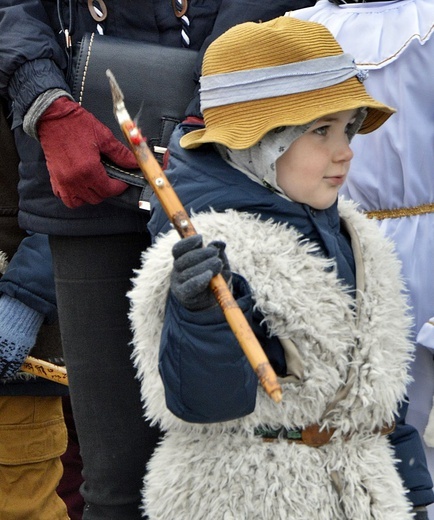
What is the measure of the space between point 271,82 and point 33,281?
4.71 feet

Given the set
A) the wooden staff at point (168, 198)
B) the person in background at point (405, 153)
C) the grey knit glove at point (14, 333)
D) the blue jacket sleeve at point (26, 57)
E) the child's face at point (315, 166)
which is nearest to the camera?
the wooden staff at point (168, 198)

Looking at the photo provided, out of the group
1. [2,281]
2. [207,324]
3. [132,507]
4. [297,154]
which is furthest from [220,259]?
[2,281]

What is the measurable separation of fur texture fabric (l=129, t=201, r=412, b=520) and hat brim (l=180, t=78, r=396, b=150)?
15 cm

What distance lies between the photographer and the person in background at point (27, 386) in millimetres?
3398

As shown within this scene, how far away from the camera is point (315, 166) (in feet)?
7.30

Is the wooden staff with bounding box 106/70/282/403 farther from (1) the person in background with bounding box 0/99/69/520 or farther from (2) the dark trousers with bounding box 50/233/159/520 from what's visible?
(1) the person in background with bounding box 0/99/69/520

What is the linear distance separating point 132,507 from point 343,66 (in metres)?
1.32

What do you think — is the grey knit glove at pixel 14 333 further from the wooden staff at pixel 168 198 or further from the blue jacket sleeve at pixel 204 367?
the wooden staff at pixel 168 198

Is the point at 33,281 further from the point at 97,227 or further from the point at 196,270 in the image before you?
the point at 196,270

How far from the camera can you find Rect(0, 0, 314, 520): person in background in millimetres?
2871

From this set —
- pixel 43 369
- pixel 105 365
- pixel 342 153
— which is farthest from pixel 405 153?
pixel 43 369

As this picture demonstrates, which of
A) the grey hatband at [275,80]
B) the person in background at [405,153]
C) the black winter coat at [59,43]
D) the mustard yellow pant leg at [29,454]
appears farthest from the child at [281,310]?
the mustard yellow pant leg at [29,454]

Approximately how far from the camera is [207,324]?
192 centimetres

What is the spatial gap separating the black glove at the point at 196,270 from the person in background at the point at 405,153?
36.0 inches
